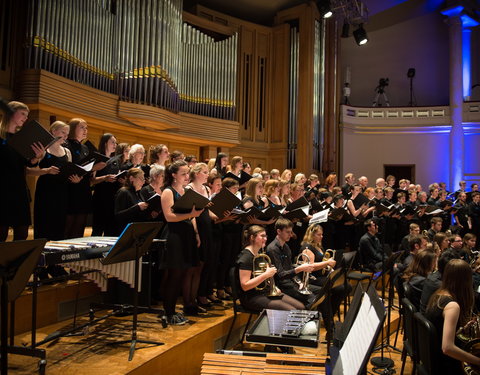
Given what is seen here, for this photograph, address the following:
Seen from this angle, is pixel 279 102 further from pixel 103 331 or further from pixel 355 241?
pixel 103 331

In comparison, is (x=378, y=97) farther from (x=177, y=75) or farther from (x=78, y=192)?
(x=78, y=192)

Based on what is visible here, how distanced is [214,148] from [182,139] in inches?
32.0

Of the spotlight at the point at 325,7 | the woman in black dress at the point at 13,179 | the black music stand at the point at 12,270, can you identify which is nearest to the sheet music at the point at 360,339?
the black music stand at the point at 12,270

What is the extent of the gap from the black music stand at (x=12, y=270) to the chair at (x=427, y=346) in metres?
2.21

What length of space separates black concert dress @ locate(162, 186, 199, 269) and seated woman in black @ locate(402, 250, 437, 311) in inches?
74.4

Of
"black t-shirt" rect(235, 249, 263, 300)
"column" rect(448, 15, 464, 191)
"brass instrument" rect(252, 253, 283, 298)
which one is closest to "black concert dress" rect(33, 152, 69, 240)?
"black t-shirt" rect(235, 249, 263, 300)

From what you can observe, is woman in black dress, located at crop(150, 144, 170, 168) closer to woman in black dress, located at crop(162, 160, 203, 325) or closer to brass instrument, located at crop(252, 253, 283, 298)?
woman in black dress, located at crop(162, 160, 203, 325)

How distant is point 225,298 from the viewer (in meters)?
5.01

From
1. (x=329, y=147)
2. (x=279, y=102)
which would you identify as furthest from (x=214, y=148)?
(x=329, y=147)

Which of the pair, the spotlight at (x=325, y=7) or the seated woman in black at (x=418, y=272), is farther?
the spotlight at (x=325, y=7)

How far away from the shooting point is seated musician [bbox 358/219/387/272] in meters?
6.83

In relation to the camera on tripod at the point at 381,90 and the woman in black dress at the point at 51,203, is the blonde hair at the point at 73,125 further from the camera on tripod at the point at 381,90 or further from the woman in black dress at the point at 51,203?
the camera on tripod at the point at 381,90

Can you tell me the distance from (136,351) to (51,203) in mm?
1483

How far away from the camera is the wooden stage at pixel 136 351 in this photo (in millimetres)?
2979
